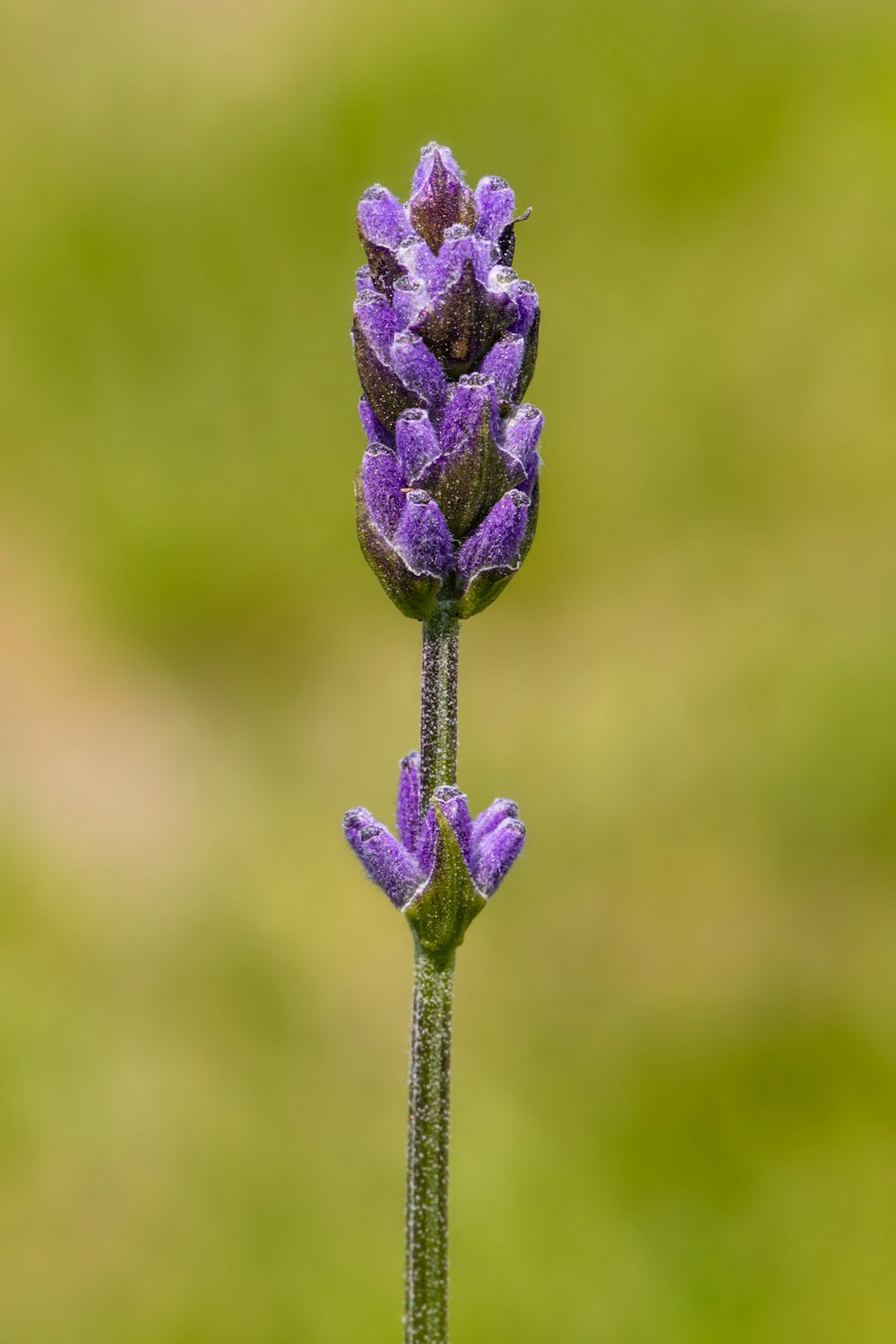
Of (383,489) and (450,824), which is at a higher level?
(383,489)

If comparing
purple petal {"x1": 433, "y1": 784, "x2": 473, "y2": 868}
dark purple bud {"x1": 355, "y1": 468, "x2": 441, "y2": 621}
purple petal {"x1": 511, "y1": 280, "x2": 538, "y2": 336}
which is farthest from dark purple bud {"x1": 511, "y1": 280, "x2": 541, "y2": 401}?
purple petal {"x1": 433, "y1": 784, "x2": 473, "y2": 868}

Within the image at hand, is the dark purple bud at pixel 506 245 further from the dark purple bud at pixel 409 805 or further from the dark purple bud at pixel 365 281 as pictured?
the dark purple bud at pixel 409 805

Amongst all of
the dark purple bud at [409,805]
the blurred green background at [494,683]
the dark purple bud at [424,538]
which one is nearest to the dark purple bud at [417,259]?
the dark purple bud at [424,538]

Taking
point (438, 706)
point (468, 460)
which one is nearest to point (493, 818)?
point (438, 706)

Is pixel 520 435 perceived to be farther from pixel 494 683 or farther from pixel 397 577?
pixel 494 683

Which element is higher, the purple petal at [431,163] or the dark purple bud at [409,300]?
the purple petal at [431,163]

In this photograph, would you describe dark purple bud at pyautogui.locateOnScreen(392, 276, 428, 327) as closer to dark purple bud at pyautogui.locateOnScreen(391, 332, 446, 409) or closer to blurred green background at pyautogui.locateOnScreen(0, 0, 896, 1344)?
dark purple bud at pyautogui.locateOnScreen(391, 332, 446, 409)
